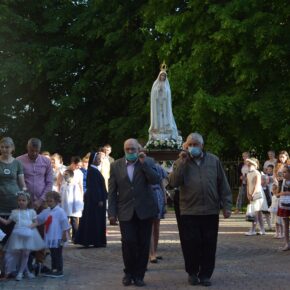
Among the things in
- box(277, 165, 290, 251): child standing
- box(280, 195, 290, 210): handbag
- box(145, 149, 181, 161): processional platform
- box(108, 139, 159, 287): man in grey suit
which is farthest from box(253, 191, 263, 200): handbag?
box(108, 139, 159, 287): man in grey suit

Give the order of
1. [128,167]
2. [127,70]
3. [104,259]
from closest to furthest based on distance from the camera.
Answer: [128,167]
[104,259]
[127,70]

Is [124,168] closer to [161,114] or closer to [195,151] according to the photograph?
[195,151]

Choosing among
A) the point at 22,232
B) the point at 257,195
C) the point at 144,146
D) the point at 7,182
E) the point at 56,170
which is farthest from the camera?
the point at 144,146

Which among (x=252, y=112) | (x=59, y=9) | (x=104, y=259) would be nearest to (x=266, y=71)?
(x=252, y=112)

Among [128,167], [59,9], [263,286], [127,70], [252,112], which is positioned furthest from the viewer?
[59,9]

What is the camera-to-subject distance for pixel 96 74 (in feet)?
119

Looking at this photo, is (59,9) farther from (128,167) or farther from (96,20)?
(128,167)

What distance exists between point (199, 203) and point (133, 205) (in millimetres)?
878

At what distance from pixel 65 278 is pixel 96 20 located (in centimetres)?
2562

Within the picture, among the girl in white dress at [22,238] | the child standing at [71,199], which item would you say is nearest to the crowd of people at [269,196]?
the child standing at [71,199]

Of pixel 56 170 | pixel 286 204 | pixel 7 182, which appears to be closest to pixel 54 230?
pixel 7 182

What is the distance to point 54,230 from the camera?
446 inches

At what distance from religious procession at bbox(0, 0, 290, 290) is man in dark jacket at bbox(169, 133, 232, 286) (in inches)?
0.6

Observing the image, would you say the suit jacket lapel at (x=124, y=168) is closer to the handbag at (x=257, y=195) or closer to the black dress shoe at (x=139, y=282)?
the black dress shoe at (x=139, y=282)
